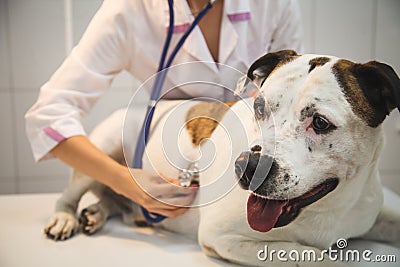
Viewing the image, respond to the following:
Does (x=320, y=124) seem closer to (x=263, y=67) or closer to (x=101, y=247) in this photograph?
(x=263, y=67)

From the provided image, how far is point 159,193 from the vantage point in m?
0.80

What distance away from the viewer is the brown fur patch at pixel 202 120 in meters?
0.80

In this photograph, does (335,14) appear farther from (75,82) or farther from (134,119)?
(75,82)

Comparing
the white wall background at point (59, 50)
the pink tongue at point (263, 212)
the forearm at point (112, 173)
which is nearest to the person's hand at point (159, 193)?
the forearm at point (112, 173)

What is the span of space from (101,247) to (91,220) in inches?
4.1

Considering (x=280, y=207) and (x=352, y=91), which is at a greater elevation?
(x=352, y=91)

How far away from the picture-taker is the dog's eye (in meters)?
0.62

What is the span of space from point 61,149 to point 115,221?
202 mm

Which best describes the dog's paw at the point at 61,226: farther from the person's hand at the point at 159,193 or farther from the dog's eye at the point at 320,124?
the dog's eye at the point at 320,124

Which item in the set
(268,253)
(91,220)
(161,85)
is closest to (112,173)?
(91,220)

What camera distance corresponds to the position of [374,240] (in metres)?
0.81

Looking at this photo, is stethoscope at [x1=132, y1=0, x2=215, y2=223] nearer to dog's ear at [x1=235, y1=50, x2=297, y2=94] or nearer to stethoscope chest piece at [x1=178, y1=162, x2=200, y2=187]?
stethoscope chest piece at [x1=178, y1=162, x2=200, y2=187]

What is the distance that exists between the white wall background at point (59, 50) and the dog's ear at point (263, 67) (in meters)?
0.06

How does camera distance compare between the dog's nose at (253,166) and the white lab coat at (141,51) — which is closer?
the dog's nose at (253,166)
